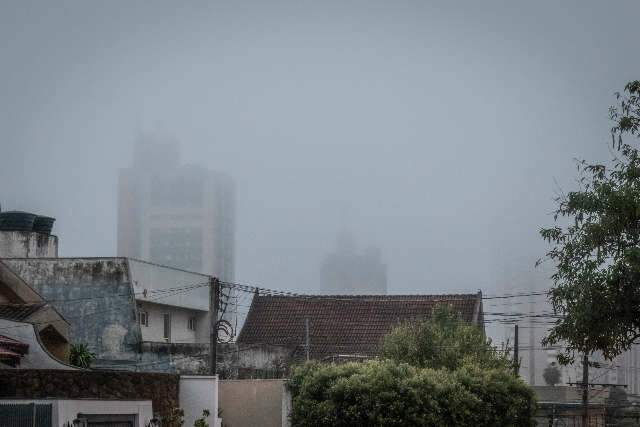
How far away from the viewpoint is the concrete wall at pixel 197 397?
33500 millimetres

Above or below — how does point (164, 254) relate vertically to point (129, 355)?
above

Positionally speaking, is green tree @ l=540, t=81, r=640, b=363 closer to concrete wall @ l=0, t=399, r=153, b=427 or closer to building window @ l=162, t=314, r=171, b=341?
concrete wall @ l=0, t=399, r=153, b=427

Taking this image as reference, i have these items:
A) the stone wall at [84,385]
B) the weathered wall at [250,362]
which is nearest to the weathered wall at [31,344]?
the stone wall at [84,385]

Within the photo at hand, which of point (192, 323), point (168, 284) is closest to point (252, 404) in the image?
point (168, 284)

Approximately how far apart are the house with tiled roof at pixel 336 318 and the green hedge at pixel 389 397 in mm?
25628

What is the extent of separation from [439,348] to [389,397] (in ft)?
41.8

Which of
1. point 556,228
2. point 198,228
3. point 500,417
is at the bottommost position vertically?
point 500,417

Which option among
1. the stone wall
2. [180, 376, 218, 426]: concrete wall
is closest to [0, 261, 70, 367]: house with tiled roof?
[180, 376, 218, 426]: concrete wall

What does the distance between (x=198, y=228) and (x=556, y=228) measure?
15527 cm

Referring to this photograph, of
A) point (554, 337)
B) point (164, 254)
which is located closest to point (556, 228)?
point (554, 337)

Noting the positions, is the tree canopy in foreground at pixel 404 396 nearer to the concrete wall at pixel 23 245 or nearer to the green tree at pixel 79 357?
the green tree at pixel 79 357

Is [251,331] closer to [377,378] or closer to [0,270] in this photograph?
[0,270]

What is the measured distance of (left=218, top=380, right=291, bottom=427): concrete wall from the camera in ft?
121

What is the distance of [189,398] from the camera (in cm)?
3353
